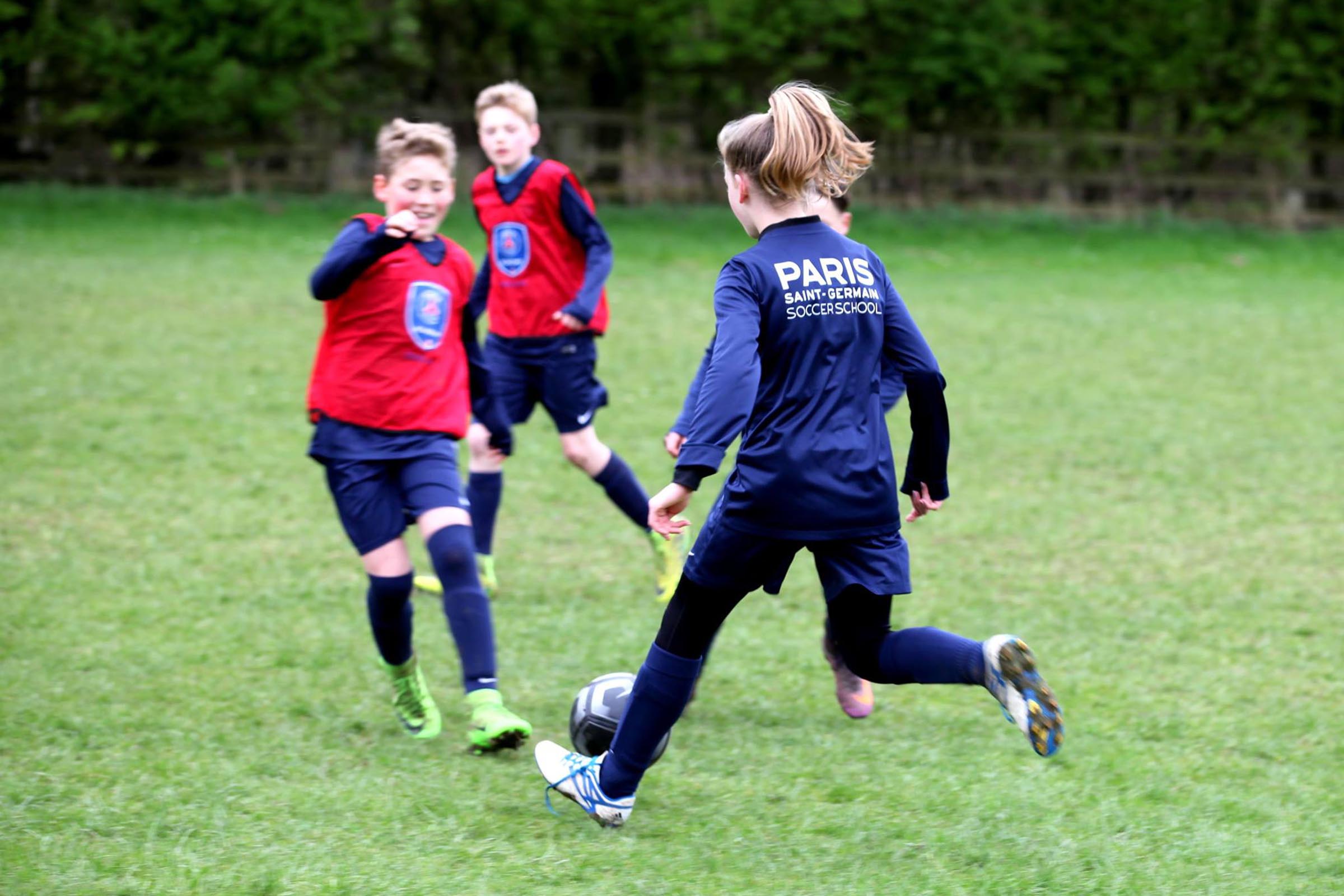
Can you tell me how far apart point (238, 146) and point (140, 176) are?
128 cm

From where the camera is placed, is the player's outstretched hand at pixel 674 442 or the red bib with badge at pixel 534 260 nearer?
the player's outstretched hand at pixel 674 442

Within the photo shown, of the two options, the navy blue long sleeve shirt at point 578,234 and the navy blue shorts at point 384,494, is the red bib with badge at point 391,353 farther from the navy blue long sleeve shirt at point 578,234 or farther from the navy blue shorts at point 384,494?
the navy blue long sleeve shirt at point 578,234

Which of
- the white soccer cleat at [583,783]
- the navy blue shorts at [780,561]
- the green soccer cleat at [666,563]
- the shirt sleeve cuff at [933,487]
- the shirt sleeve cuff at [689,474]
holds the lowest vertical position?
the green soccer cleat at [666,563]

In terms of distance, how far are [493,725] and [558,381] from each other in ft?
6.97

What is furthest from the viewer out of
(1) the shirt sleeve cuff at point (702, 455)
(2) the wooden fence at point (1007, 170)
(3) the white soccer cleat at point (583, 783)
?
(2) the wooden fence at point (1007, 170)

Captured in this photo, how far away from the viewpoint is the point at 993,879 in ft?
11.5

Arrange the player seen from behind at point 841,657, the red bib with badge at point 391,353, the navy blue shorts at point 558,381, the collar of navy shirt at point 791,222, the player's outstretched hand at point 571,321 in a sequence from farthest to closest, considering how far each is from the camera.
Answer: the navy blue shorts at point 558,381 < the player's outstretched hand at point 571,321 < the player seen from behind at point 841,657 < the red bib with badge at point 391,353 < the collar of navy shirt at point 791,222

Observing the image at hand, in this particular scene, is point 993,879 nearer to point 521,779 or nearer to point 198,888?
point 521,779

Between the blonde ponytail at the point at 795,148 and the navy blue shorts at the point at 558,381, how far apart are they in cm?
262

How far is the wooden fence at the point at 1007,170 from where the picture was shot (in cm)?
1853

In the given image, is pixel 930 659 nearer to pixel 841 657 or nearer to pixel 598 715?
pixel 841 657

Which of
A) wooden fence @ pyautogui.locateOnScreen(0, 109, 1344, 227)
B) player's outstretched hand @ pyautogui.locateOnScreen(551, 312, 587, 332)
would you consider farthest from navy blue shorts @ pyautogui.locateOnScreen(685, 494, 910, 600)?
wooden fence @ pyautogui.locateOnScreen(0, 109, 1344, 227)

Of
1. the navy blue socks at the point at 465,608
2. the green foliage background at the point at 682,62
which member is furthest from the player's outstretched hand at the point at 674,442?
the green foliage background at the point at 682,62

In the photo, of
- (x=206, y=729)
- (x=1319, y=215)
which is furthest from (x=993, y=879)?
(x=1319, y=215)
